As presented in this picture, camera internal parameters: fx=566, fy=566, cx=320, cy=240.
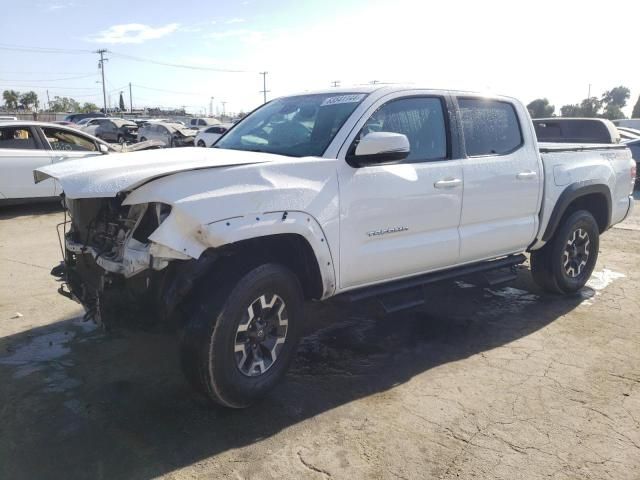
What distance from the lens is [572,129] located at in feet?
29.9

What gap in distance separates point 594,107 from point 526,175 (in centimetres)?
6587

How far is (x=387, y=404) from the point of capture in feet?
11.9

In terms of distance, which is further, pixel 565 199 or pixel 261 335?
pixel 565 199

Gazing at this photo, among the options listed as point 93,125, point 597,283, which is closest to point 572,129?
point 597,283

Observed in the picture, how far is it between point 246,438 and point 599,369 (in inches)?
106

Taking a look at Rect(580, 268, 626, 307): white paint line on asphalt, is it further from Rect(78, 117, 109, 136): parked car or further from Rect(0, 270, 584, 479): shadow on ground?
Rect(78, 117, 109, 136): parked car

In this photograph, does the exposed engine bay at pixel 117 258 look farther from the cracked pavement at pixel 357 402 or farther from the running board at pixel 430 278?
the running board at pixel 430 278

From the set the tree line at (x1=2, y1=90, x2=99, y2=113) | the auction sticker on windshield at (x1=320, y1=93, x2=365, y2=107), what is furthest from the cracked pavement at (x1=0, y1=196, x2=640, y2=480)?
the tree line at (x1=2, y1=90, x2=99, y2=113)

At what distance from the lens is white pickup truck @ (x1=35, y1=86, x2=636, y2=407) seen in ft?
10.5

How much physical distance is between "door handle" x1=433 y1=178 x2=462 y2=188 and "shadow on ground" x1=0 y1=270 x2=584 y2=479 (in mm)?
1304

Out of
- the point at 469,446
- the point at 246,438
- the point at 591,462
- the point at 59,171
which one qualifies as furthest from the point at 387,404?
the point at 59,171

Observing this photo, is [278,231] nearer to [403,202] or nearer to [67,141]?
[403,202]

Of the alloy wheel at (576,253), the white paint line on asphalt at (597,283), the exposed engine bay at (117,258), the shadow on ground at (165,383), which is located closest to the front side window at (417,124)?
the shadow on ground at (165,383)

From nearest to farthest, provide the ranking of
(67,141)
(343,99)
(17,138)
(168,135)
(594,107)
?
(343,99) < (17,138) < (67,141) < (168,135) < (594,107)
